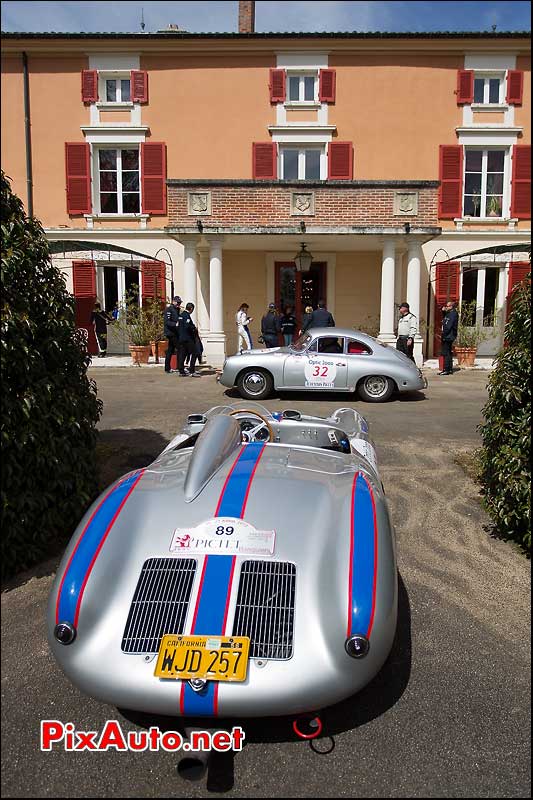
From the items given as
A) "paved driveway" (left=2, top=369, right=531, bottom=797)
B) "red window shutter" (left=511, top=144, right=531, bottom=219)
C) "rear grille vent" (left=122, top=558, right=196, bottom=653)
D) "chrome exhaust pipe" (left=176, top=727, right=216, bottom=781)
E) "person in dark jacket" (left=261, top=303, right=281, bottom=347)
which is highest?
"red window shutter" (left=511, top=144, right=531, bottom=219)

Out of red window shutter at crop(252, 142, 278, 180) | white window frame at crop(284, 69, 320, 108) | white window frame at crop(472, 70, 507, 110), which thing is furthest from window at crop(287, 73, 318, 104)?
white window frame at crop(472, 70, 507, 110)

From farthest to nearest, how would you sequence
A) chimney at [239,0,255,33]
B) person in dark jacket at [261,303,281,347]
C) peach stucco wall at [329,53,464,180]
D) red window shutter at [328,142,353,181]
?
chimney at [239,0,255,33]
red window shutter at [328,142,353,181]
peach stucco wall at [329,53,464,180]
person in dark jacket at [261,303,281,347]

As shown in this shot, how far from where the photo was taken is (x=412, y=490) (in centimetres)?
484

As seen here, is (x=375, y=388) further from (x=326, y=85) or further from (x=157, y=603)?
(x=326, y=85)

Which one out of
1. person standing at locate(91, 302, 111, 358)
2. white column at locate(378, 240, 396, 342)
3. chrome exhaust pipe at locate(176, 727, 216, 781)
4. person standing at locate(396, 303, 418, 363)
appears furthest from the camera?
person standing at locate(91, 302, 111, 358)

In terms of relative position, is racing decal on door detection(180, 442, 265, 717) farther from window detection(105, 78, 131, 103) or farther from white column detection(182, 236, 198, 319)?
window detection(105, 78, 131, 103)

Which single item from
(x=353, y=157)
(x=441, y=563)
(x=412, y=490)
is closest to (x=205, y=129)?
(x=353, y=157)

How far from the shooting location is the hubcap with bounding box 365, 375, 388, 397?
9352 mm

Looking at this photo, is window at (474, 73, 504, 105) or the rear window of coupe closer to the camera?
the rear window of coupe

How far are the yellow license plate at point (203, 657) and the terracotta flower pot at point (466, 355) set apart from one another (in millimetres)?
13183

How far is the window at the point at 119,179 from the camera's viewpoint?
1642cm

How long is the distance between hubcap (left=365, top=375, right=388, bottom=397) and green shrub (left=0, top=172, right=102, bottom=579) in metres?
6.19

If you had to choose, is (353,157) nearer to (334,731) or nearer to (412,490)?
(412,490)

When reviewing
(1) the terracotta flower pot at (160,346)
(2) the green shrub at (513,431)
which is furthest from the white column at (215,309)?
(2) the green shrub at (513,431)
